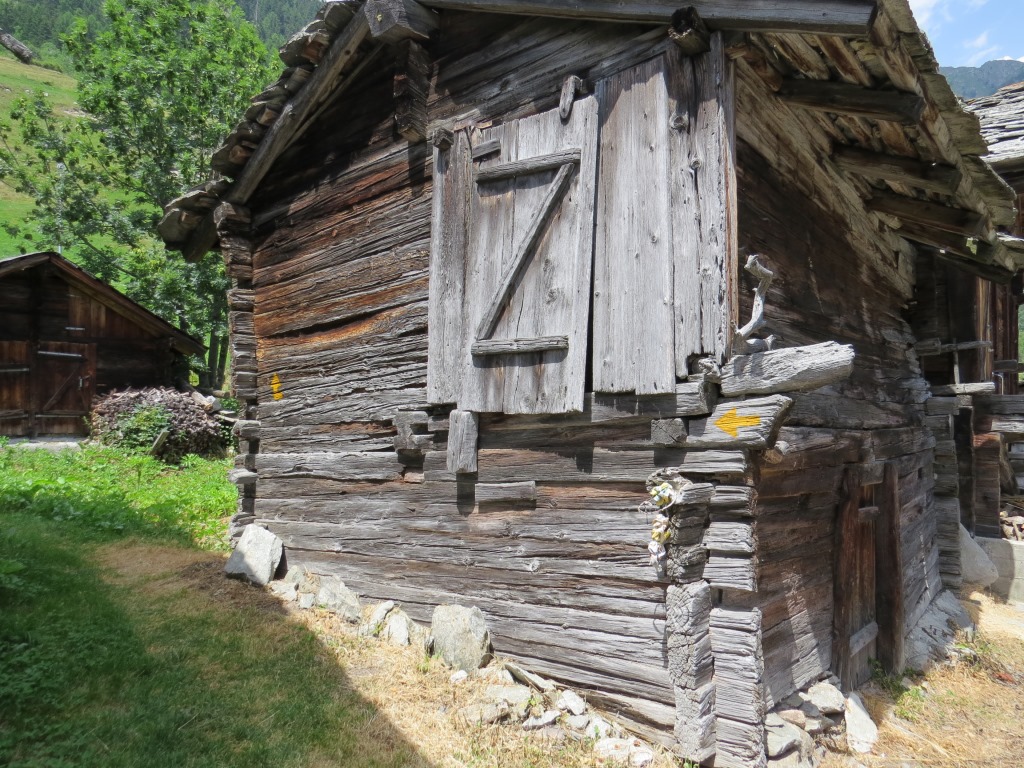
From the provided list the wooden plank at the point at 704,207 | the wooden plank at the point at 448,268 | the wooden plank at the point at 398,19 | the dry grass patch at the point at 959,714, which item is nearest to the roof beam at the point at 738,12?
the wooden plank at the point at 704,207

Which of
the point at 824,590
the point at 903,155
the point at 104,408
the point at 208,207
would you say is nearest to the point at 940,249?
the point at 903,155

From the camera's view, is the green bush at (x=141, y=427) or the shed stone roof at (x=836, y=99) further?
the green bush at (x=141, y=427)

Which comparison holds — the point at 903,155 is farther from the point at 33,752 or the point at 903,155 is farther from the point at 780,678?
the point at 33,752

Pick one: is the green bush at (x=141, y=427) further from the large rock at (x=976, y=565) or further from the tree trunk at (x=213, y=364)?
the large rock at (x=976, y=565)

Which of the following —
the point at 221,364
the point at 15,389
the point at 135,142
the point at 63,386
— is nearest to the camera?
the point at 15,389

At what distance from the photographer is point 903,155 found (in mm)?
5504

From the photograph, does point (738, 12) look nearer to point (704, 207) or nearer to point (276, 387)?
point (704, 207)

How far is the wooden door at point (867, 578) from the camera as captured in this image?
5723 mm

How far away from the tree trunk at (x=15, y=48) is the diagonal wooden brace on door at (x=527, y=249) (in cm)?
8879

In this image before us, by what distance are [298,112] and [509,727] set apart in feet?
20.1

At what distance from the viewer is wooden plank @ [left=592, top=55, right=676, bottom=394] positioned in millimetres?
4250

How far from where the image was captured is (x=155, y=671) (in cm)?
468

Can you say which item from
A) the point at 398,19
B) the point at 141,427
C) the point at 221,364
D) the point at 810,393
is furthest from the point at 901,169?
the point at 221,364

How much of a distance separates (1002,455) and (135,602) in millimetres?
12318
